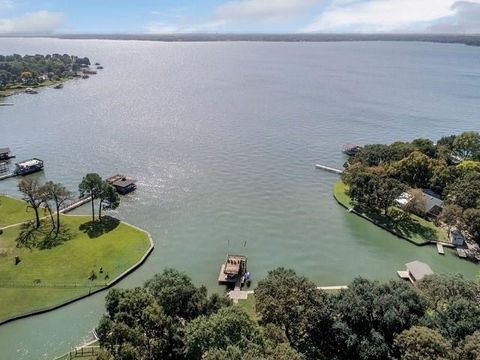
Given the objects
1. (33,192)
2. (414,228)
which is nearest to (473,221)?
(414,228)

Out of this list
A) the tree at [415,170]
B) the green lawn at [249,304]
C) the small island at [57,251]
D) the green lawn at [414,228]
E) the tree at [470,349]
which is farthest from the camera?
the tree at [415,170]

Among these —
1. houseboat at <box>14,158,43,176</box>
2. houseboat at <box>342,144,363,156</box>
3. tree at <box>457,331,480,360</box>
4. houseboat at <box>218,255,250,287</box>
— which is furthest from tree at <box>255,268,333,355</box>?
houseboat at <box>14,158,43,176</box>

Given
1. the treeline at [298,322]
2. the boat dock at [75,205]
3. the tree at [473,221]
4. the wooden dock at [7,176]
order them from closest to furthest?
the treeline at [298,322], the tree at [473,221], the boat dock at [75,205], the wooden dock at [7,176]

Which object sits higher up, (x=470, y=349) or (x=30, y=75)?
(x=30, y=75)

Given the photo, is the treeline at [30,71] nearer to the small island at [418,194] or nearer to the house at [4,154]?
the house at [4,154]

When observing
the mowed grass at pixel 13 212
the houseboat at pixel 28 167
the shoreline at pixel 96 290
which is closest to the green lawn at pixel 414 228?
the shoreline at pixel 96 290

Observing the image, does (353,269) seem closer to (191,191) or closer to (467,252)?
(467,252)

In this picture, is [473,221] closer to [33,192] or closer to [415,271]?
[415,271]
